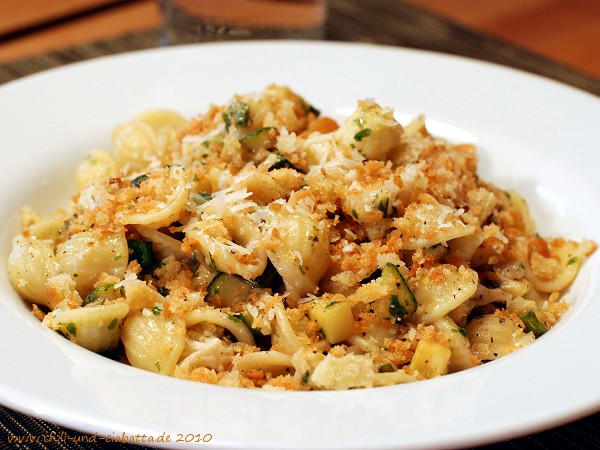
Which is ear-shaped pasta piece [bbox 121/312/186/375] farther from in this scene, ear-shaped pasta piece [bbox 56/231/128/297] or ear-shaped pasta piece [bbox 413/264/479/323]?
ear-shaped pasta piece [bbox 413/264/479/323]

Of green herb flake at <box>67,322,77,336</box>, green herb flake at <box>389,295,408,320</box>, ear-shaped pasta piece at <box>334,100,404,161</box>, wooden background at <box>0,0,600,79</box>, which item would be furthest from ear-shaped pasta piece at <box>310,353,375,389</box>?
wooden background at <box>0,0,600,79</box>

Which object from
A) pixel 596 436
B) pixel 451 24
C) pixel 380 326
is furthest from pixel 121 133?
pixel 451 24

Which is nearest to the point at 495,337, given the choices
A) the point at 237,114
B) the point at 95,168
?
the point at 237,114

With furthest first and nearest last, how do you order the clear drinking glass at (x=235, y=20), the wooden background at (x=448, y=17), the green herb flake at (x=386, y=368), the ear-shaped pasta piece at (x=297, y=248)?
the wooden background at (x=448, y=17)
the clear drinking glass at (x=235, y=20)
the ear-shaped pasta piece at (x=297, y=248)
the green herb flake at (x=386, y=368)

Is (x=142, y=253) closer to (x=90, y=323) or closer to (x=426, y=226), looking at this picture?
(x=90, y=323)

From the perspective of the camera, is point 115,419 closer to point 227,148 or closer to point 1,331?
point 1,331

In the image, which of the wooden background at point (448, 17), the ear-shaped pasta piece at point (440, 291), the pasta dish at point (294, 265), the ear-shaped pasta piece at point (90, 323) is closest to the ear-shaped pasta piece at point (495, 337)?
the pasta dish at point (294, 265)

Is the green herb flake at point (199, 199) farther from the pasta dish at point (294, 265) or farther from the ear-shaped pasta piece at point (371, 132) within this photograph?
the ear-shaped pasta piece at point (371, 132)

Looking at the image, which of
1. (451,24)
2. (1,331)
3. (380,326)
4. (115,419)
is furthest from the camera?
(451,24)
